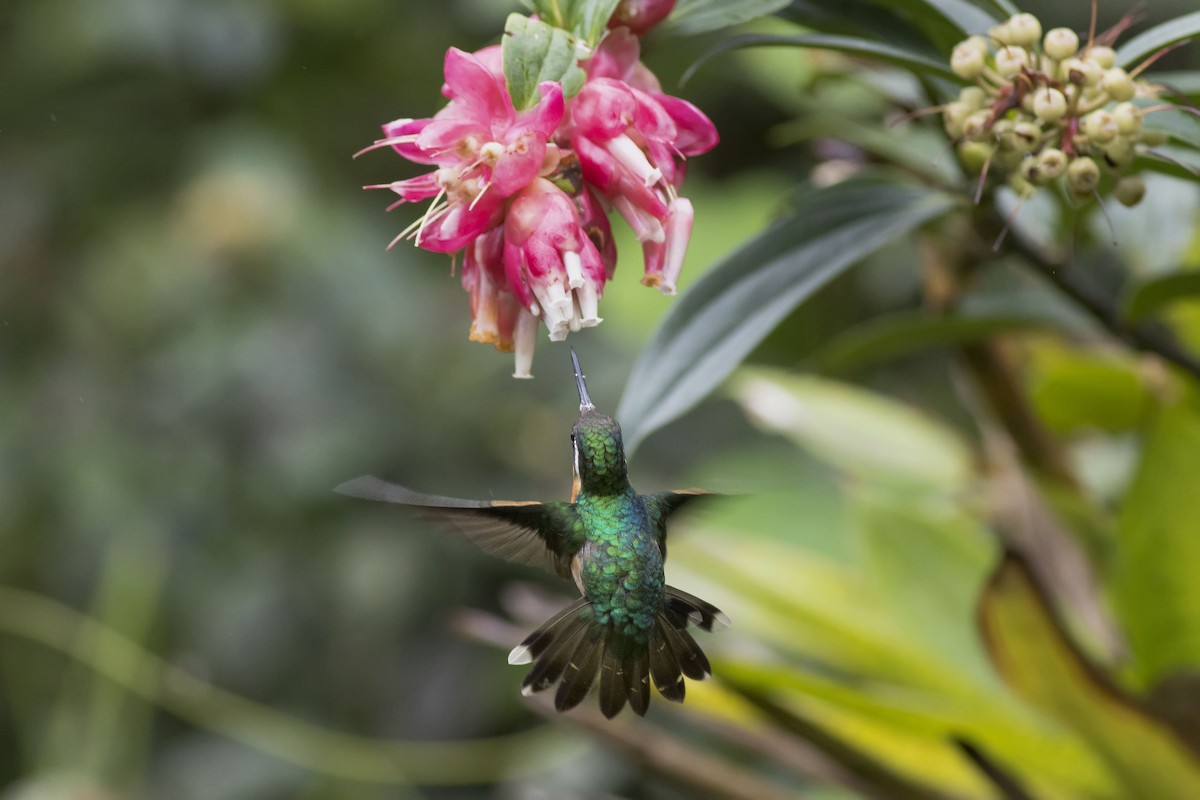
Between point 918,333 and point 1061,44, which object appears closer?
point 1061,44

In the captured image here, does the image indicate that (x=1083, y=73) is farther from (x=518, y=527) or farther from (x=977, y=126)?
(x=518, y=527)

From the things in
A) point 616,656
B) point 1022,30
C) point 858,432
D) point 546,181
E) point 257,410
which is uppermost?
point 257,410

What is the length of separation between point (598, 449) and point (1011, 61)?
0.84 feet

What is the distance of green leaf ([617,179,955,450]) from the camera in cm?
63

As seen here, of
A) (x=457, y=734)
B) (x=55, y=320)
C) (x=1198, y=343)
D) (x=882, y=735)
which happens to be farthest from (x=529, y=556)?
(x=55, y=320)

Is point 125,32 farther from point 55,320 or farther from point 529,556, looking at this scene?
point 529,556

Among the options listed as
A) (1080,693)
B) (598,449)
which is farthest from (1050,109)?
(1080,693)

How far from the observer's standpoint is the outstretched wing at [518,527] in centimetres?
58

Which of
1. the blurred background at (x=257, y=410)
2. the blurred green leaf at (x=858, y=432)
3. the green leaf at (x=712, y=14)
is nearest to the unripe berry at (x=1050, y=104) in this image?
the green leaf at (x=712, y=14)

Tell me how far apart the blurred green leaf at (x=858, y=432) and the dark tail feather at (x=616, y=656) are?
0.47m

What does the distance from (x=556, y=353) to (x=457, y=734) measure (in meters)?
0.65

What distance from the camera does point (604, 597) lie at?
0.65 meters

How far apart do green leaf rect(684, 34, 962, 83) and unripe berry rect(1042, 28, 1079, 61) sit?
5 centimetres

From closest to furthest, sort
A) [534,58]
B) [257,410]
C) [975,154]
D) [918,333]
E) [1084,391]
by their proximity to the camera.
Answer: [534,58] < [975,154] < [918,333] < [1084,391] < [257,410]
